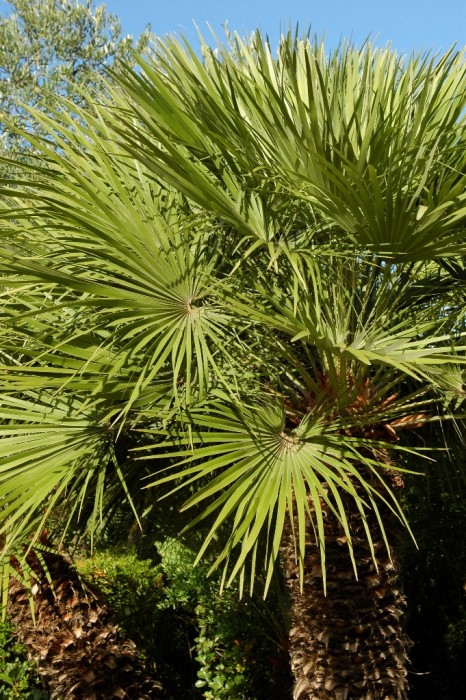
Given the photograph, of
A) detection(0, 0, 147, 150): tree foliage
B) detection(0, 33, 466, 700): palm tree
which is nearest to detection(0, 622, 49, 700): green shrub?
detection(0, 33, 466, 700): palm tree

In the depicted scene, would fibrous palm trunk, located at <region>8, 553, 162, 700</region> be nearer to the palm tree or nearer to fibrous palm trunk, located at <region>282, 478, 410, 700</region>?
the palm tree

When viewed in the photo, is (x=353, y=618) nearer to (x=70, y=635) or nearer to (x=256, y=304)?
(x=256, y=304)

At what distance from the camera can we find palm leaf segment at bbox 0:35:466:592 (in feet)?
11.3

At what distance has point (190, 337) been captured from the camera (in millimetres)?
3539

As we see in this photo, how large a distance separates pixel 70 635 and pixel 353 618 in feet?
5.96

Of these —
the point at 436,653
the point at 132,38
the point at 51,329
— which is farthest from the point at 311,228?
the point at 132,38

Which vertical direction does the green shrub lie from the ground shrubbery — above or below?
below

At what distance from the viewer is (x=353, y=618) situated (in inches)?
159

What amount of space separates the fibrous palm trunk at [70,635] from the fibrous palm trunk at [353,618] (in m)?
1.48

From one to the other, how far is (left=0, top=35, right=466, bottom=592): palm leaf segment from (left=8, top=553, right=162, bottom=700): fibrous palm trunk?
0.95 m

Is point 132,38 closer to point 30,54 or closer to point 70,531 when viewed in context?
point 30,54

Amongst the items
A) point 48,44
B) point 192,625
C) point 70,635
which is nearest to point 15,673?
point 70,635

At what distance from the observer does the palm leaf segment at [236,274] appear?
345 centimetres

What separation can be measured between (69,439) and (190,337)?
94 centimetres
